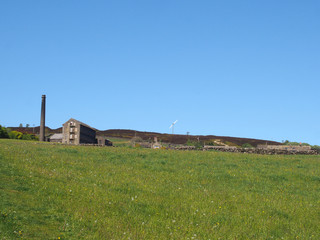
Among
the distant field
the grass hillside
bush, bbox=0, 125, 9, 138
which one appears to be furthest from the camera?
the grass hillside

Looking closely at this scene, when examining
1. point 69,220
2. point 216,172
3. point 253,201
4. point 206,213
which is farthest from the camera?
point 216,172

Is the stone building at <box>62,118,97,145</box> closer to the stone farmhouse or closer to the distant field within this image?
the stone farmhouse

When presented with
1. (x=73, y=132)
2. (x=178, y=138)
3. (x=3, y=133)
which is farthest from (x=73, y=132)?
(x=178, y=138)

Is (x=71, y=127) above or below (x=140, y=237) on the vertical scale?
above

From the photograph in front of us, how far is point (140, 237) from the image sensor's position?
36.4 feet

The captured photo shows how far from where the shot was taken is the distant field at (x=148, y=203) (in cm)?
1154

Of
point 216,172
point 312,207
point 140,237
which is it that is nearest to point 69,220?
point 140,237

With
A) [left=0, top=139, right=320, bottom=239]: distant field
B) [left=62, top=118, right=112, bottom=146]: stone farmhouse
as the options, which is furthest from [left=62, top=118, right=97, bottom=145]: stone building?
[left=0, top=139, right=320, bottom=239]: distant field

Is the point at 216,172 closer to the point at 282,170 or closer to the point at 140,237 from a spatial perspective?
the point at 282,170

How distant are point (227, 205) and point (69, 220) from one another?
23.2ft

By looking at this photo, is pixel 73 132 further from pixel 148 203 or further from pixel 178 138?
pixel 178 138

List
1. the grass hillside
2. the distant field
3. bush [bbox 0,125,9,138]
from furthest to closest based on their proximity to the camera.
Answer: the grass hillside
bush [bbox 0,125,9,138]
the distant field

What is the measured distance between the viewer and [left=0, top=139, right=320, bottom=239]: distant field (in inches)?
454

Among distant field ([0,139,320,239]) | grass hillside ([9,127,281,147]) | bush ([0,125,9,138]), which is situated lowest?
distant field ([0,139,320,239])
